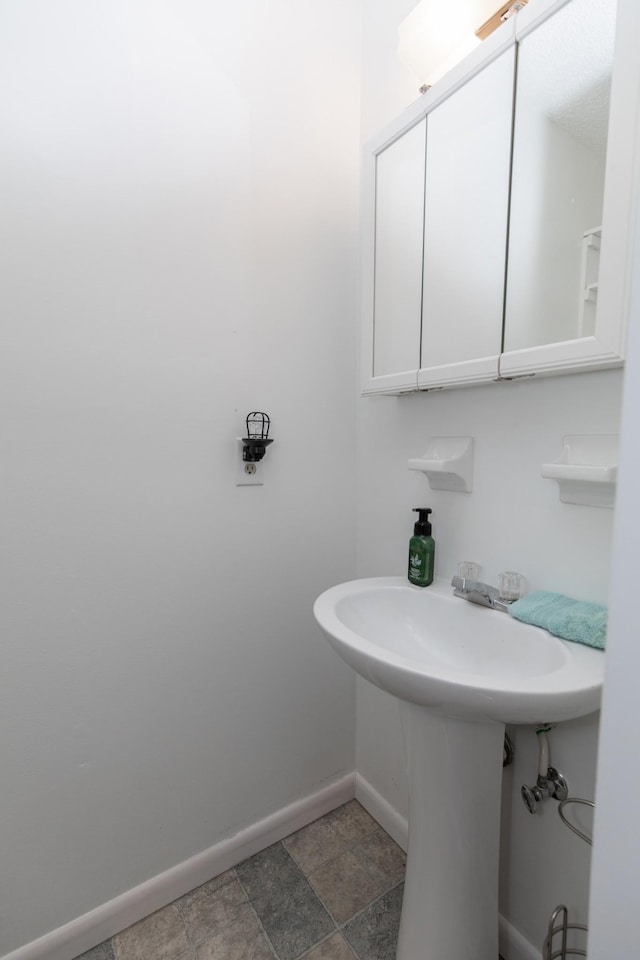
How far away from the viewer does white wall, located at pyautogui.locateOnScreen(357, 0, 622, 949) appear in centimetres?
81

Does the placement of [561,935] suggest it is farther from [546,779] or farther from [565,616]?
[565,616]

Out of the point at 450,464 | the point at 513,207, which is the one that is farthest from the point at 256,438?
the point at 513,207

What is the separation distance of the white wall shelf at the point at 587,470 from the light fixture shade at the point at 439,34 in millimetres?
870

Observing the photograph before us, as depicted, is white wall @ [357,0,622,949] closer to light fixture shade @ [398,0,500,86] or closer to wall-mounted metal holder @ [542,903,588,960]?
wall-mounted metal holder @ [542,903,588,960]

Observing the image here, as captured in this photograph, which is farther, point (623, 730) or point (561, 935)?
point (561, 935)

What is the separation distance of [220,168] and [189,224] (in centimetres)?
17

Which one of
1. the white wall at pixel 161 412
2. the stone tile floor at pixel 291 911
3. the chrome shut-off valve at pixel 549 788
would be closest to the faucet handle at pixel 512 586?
the chrome shut-off valve at pixel 549 788

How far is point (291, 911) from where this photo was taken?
110 cm

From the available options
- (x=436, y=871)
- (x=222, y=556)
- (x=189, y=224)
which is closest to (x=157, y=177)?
(x=189, y=224)

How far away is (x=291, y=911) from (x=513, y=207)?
1702 mm

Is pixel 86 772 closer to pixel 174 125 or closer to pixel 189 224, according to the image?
pixel 189 224

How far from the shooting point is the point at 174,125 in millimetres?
1007

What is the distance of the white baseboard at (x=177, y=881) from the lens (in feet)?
3.27

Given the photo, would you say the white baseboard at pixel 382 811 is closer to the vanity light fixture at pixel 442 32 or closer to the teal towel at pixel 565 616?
the teal towel at pixel 565 616
